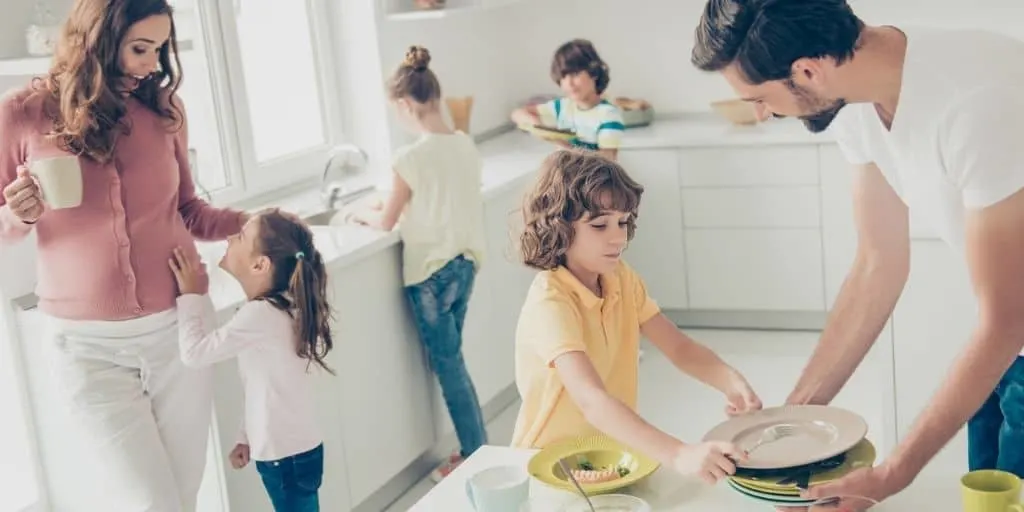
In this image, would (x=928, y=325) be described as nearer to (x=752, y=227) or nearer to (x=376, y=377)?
(x=376, y=377)

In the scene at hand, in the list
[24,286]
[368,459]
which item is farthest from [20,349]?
[368,459]

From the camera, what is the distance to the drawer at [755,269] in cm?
497

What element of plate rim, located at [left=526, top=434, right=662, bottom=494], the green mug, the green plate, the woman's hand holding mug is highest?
the woman's hand holding mug

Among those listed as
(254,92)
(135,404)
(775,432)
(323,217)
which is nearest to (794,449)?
(775,432)

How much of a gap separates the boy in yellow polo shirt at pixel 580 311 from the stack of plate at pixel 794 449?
138 mm

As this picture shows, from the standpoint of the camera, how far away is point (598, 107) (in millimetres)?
4672

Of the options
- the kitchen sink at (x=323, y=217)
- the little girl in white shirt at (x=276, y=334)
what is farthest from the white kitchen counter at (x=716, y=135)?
the little girl in white shirt at (x=276, y=334)

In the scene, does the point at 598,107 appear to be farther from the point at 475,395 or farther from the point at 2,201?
the point at 2,201

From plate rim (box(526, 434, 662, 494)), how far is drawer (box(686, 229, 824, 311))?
3017 millimetres

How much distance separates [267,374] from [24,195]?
67cm

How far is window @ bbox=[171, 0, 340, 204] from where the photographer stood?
3947mm

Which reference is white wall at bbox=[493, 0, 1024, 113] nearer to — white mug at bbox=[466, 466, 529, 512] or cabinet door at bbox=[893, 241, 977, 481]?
cabinet door at bbox=[893, 241, 977, 481]

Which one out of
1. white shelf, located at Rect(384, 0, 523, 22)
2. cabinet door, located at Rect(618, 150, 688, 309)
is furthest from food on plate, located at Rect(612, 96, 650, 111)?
white shelf, located at Rect(384, 0, 523, 22)

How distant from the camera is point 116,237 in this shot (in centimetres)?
262
